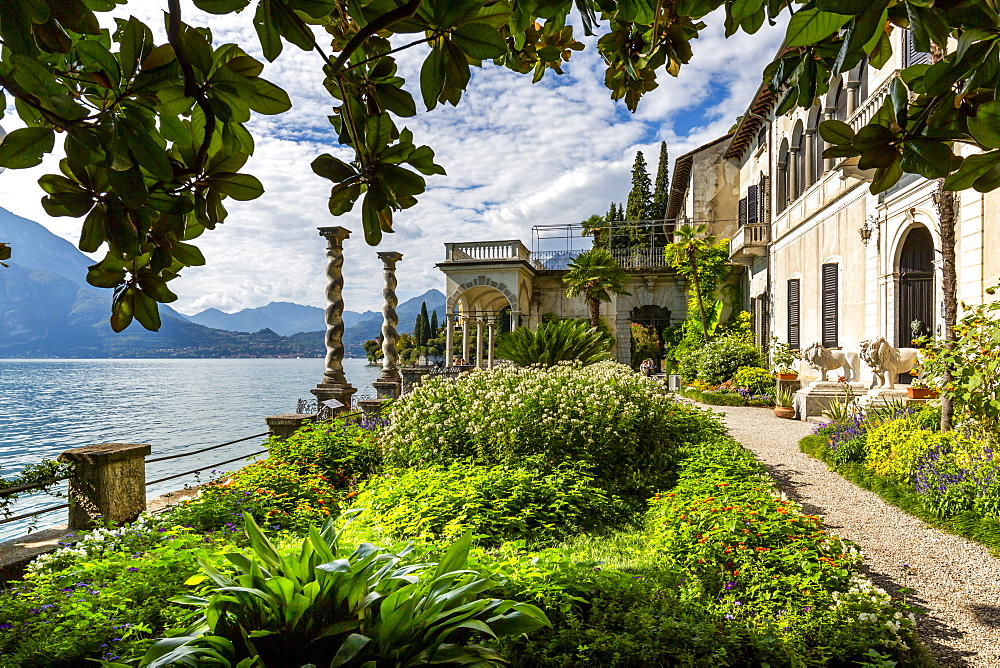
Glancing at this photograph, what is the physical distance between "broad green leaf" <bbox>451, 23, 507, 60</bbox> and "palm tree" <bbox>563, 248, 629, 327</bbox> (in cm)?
1958

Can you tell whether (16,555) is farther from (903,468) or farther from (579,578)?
(903,468)

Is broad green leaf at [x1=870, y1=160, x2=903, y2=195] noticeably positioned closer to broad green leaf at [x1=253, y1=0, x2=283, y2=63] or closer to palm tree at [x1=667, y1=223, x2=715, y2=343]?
broad green leaf at [x1=253, y1=0, x2=283, y2=63]

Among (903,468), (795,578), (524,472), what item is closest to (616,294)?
(903,468)

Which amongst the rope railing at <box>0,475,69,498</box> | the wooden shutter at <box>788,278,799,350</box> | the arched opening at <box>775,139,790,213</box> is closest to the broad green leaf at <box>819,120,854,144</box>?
the rope railing at <box>0,475,69,498</box>

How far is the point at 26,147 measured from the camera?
848 millimetres

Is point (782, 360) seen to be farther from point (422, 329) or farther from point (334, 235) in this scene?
point (422, 329)

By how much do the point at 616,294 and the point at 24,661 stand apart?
69.6 feet

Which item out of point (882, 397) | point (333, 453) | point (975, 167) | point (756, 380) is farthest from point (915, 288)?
point (975, 167)

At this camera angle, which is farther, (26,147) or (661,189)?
(661,189)

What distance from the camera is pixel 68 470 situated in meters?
4.80

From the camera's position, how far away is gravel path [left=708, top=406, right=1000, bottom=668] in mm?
3162

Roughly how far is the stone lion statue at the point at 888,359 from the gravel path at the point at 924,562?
324 centimetres

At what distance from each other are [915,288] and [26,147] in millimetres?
12127

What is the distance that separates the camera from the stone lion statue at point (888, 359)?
9.38 metres
